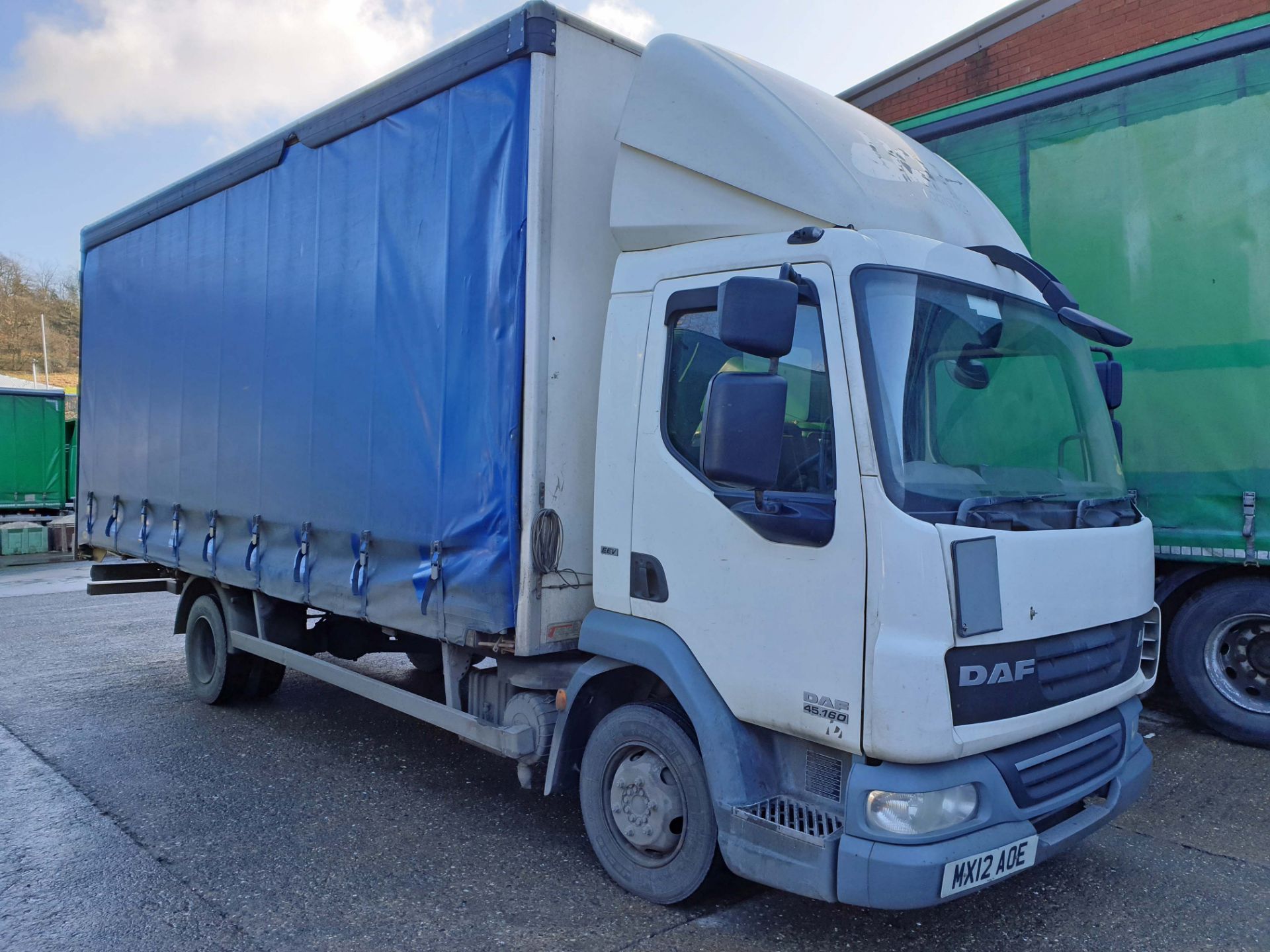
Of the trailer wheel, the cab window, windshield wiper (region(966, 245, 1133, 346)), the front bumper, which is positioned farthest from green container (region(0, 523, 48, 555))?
windshield wiper (region(966, 245, 1133, 346))

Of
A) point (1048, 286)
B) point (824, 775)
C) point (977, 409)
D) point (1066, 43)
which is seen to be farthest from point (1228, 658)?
point (1066, 43)

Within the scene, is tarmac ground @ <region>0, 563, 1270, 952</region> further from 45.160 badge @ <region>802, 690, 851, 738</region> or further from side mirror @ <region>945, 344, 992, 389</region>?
side mirror @ <region>945, 344, 992, 389</region>

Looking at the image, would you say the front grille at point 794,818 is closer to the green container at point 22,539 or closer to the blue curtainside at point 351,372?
the blue curtainside at point 351,372

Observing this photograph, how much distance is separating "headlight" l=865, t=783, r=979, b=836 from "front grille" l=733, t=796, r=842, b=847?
6.1 inches

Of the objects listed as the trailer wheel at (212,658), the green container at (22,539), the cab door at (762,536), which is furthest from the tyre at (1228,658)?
the green container at (22,539)

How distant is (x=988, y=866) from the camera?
3018 mm

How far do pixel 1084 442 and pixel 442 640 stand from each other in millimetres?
2872

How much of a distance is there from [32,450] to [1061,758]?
22.5 meters

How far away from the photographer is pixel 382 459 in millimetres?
4789

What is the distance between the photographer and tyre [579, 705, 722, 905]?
3.55m

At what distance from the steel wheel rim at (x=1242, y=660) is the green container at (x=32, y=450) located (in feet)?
72.3

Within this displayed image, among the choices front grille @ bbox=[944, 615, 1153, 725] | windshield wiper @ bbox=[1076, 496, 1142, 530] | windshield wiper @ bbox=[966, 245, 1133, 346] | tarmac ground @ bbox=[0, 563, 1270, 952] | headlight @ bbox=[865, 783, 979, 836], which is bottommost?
tarmac ground @ bbox=[0, 563, 1270, 952]

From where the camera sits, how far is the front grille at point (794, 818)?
123 inches

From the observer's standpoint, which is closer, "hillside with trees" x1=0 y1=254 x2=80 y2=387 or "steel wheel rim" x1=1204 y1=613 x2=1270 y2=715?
"steel wheel rim" x1=1204 y1=613 x2=1270 y2=715
